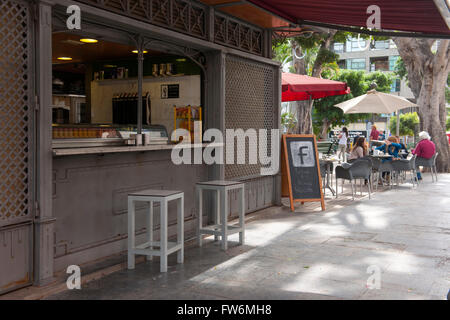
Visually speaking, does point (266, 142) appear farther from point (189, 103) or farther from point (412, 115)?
point (412, 115)

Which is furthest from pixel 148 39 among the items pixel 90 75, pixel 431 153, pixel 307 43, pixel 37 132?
pixel 431 153

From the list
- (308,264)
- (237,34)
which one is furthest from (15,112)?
(237,34)

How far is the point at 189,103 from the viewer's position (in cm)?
830

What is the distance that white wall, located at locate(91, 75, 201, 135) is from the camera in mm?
8219

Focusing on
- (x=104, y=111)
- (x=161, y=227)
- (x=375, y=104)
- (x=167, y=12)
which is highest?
(x=167, y=12)

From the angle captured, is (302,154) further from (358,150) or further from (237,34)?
(358,150)

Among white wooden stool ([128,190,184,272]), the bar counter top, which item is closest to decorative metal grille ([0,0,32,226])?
the bar counter top

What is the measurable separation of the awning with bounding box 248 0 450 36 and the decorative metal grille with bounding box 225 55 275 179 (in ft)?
3.80

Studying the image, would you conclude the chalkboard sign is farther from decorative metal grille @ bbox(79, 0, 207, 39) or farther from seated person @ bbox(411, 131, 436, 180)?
seated person @ bbox(411, 131, 436, 180)

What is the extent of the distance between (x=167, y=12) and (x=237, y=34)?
1950mm

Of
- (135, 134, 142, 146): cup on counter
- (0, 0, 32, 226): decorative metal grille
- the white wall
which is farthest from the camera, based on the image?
the white wall

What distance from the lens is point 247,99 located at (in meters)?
8.38

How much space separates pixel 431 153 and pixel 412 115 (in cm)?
2745

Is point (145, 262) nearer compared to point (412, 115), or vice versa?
point (145, 262)
